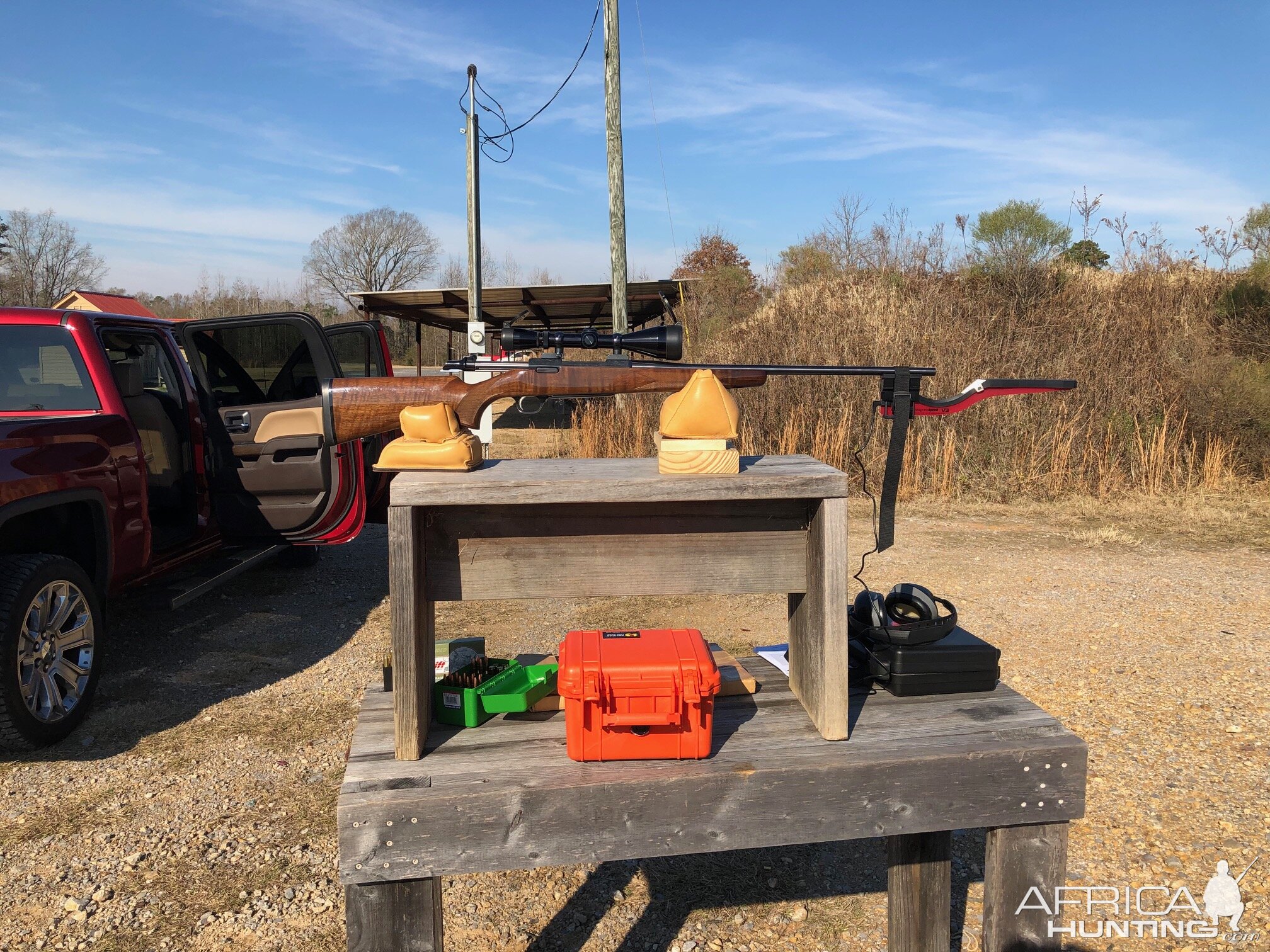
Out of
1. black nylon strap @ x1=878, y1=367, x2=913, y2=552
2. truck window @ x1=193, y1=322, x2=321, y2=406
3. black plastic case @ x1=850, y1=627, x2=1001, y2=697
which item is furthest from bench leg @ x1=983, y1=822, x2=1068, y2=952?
truck window @ x1=193, y1=322, x2=321, y2=406

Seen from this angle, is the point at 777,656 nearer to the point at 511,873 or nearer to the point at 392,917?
the point at 511,873

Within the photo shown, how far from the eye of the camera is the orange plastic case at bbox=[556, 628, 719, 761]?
2023mm

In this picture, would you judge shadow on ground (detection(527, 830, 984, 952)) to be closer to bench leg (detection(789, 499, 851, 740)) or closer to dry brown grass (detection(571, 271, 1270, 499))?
bench leg (detection(789, 499, 851, 740))

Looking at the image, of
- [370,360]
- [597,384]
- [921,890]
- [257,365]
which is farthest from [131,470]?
[921,890]

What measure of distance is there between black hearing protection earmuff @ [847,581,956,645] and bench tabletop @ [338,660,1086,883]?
0.28 metres

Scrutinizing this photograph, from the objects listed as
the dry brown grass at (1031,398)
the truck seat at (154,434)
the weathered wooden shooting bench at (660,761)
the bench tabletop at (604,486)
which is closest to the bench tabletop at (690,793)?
the weathered wooden shooting bench at (660,761)

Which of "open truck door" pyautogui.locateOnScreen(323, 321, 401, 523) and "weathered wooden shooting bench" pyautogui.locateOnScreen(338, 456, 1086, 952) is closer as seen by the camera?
"weathered wooden shooting bench" pyautogui.locateOnScreen(338, 456, 1086, 952)

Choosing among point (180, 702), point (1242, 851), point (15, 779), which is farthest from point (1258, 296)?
point (15, 779)

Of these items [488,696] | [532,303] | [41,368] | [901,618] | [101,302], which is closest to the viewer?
[488,696]

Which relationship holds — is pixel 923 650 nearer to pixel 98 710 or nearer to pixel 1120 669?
pixel 1120 669

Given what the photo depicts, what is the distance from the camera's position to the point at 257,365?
654 cm

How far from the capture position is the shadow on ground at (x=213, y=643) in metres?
4.31

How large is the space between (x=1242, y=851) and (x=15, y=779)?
4.93 metres

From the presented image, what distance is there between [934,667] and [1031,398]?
9615mm
